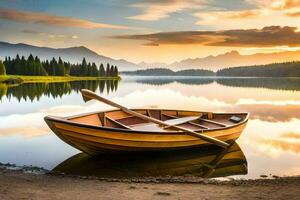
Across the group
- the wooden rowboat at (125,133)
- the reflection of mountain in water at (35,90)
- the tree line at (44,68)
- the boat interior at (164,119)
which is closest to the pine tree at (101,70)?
the tree line at (44,68)

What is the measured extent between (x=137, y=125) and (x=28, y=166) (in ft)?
19.0

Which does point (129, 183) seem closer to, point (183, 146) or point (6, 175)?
point (6, 175)

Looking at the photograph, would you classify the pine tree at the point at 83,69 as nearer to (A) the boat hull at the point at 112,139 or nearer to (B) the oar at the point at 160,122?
(B) the oar at the point at 160,122

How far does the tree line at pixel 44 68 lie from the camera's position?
350 ft

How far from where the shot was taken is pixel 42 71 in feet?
363

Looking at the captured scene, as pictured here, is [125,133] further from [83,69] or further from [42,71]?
[83,69]

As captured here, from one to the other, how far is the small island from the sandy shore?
81.8 meters

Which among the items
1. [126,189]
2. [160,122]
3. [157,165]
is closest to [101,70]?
[160,122]

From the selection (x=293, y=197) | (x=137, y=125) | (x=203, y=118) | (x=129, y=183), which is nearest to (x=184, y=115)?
(x=203, y=118)

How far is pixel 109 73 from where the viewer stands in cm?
16300

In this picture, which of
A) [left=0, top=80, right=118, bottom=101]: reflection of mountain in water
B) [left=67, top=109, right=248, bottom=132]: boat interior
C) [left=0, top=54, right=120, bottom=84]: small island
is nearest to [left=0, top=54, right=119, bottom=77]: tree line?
[left=0, top=54, right=120, bottom=84]: small island

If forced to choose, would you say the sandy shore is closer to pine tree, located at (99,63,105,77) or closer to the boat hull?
the boat hull

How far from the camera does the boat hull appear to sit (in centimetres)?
1391

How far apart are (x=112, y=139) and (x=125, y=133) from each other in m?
0.55
